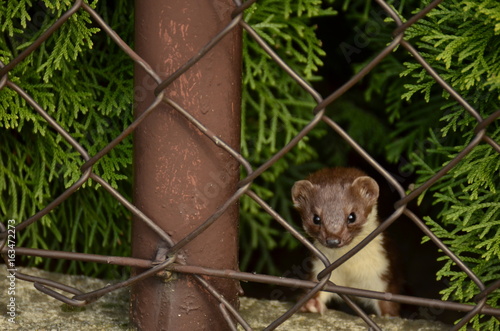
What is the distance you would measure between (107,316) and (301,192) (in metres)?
1.31

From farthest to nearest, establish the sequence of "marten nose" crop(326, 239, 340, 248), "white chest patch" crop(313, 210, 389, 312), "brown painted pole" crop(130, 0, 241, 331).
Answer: "white chest patch" crop(313, 210, 389, 312), "marten nose" crop(326, 239, 340, 248), "brown painted pole" crop(130, 0, 241, 331)

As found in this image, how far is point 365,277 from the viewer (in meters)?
3.33

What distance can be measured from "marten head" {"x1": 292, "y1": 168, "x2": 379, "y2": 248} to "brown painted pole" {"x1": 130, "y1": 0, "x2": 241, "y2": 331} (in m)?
1.18

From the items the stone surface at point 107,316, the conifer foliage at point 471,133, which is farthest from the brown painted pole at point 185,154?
the conifer foliage at point 471,133

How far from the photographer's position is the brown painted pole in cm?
186

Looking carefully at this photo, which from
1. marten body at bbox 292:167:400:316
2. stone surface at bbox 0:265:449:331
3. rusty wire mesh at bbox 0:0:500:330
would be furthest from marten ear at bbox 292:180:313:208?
rusty wire mesh at bbox 0:0:500:330

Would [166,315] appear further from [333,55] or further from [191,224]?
[333,55]

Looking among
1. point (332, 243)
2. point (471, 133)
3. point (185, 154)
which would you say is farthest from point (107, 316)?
point (471, 133)

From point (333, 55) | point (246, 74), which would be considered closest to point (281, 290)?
point (333, 55)

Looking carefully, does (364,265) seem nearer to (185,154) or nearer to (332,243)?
(332,243)

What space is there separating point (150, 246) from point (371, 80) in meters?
2.02

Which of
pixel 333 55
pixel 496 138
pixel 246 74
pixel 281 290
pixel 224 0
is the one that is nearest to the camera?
pixel 224 0

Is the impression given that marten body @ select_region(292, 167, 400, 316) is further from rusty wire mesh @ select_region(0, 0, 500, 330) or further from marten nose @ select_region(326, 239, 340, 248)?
rusty wire mesh @ select_region(0, 0, 500, 330)

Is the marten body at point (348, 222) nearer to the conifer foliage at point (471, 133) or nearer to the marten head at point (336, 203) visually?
the marten head at point (336, 203)
